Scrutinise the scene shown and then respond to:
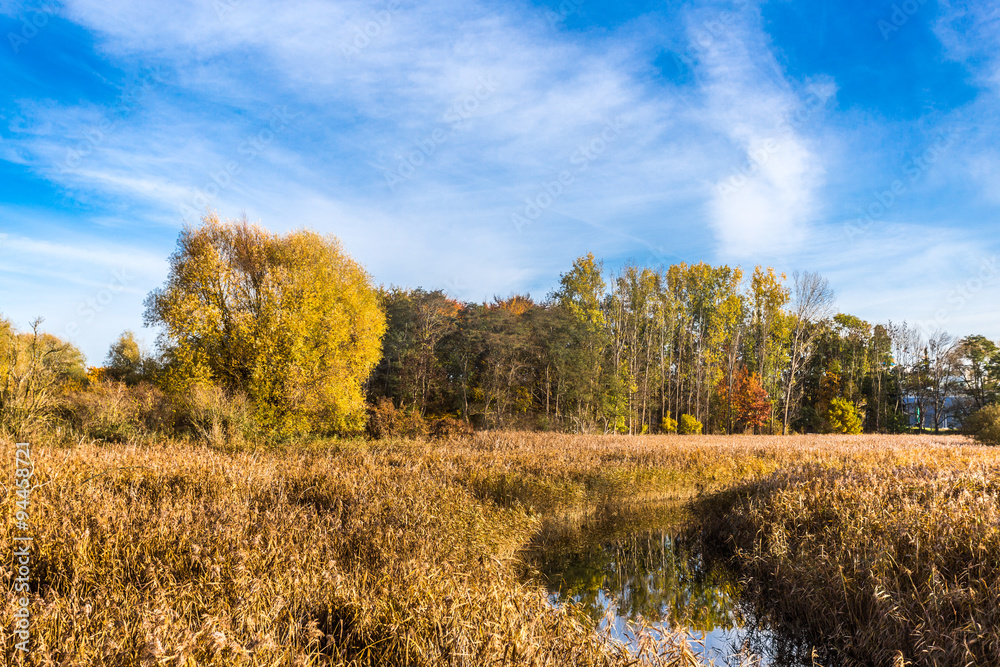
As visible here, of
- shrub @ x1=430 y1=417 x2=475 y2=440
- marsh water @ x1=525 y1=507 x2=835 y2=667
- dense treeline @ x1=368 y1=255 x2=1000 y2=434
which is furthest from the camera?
dense treeline @ x1=368 y1=255 x2=1000 y2=434

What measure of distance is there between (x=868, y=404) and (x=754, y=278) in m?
16.9

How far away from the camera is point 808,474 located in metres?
10.4

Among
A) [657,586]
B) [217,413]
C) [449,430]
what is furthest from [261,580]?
[449,430]

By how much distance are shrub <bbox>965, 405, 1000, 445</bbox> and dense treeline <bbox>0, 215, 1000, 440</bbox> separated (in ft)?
29.6

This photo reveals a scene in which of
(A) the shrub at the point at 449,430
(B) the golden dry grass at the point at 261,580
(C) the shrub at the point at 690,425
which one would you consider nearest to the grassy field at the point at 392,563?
(B) the golden dry grass at the point at 261,580

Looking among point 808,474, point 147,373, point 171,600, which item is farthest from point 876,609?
point 147,373

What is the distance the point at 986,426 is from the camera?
2825 cm

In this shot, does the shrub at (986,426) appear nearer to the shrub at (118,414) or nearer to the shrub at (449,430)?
the shrub at (449,430)

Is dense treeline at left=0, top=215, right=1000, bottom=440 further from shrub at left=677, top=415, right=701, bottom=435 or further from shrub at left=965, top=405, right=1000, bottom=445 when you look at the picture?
shrub at left=965, top=405, right=1000, bottom=445

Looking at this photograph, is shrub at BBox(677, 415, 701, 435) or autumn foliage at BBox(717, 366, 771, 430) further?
autumn foliage at BBox(717, 366, 771, 430)

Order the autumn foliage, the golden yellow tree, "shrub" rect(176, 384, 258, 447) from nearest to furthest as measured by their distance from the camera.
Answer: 1. "shrub" rect(176, 384, 258, 447)
2. the golden yellow tree
3. the autumn foliage

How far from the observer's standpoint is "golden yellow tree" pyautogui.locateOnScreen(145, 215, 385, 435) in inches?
828

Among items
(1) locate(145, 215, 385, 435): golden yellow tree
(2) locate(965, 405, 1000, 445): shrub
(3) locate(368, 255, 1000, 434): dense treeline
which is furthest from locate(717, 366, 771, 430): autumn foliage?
(1) locate(145, 215, 385, 435): golden yellow tree

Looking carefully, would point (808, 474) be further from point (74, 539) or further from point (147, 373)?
point (147, 373)
